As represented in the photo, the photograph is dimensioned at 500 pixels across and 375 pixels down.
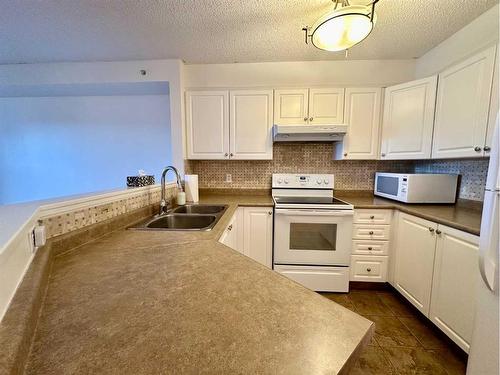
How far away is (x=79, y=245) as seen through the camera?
969 millimetres

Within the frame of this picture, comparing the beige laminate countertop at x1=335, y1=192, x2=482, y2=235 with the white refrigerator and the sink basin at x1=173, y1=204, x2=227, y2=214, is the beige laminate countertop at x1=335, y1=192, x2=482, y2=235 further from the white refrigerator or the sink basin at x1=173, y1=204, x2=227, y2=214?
the sink basin at x1=173, y1=204, x2=227, y2=214

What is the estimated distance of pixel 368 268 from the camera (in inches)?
81.8

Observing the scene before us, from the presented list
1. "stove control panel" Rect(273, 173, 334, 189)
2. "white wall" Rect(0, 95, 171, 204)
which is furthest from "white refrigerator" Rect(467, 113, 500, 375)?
"white wall" Rect(0, 95, 171, 204)

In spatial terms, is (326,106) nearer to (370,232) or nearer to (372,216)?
(372,216)

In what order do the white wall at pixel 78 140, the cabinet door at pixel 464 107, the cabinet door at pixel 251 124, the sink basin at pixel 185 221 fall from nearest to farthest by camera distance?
the cabinet door at pixel 464 107 < the sink basin at pixel 185 221 < the cabinet door at pixel 251 124 < the white wall at pixel 78 140

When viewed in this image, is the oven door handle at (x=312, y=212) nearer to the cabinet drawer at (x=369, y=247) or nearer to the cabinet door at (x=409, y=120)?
the cabinet drawer at (x=369, y=247)

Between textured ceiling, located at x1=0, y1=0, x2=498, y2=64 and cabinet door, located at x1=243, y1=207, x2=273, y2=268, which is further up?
textured ceiling, located at x1=0, y1=0, x2=498, y2=64

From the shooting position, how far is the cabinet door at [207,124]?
2350 millimetres

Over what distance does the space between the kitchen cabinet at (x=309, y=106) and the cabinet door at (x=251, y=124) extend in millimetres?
111

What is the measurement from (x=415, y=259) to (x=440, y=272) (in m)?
0.24

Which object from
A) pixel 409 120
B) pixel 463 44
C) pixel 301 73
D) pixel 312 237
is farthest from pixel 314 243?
pixel 463 44

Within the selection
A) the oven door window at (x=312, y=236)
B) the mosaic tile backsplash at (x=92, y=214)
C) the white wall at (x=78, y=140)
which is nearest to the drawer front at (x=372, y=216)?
the oven door window at (x=312, y=236)

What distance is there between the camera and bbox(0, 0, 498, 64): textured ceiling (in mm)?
1498

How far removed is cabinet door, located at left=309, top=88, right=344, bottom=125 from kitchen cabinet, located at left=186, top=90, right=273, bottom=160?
455mm
